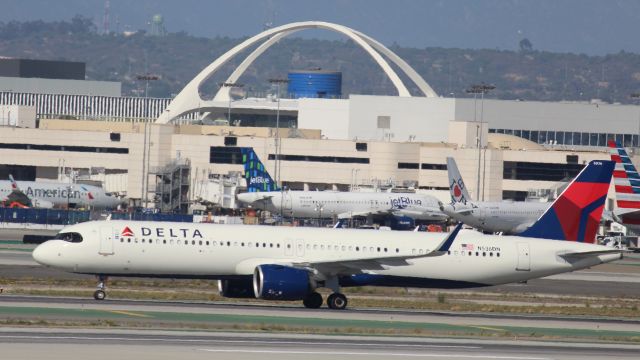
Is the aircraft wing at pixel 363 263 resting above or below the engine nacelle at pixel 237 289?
above

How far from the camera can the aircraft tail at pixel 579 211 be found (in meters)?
70.4

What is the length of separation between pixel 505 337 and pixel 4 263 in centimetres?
3860

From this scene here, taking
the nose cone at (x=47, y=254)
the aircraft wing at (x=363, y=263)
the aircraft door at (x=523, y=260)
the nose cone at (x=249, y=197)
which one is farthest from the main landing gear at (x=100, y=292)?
the nose cone at (x=249, y=197)

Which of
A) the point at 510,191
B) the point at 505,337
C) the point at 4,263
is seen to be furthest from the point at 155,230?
the point at 510,191

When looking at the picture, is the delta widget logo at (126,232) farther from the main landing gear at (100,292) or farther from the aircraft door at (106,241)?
the main landing gear at (100,292)

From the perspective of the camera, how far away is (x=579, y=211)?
235ft

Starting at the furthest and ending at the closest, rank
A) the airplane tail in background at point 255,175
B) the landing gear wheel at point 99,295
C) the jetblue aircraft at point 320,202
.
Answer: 1. the airplane tail in background at point 255,175
2. the jetblue aircraft at point 320,202
3. the landing gear wheel at point 99,295

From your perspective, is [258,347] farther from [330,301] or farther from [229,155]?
[229,155]

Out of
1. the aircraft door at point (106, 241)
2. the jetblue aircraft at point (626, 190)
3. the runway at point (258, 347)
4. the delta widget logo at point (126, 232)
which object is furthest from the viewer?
the jetblue aircraft at point (626, 190)

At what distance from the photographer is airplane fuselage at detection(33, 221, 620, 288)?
206 ft

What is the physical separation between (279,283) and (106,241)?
7.32 metres

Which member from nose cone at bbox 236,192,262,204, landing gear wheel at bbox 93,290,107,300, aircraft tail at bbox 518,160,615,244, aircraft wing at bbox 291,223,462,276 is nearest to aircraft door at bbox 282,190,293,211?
nose cone at bbox 236,192,262,204

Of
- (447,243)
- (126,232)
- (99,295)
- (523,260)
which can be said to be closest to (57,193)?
(99,295)

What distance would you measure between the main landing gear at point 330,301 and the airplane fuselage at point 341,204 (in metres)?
82.7
